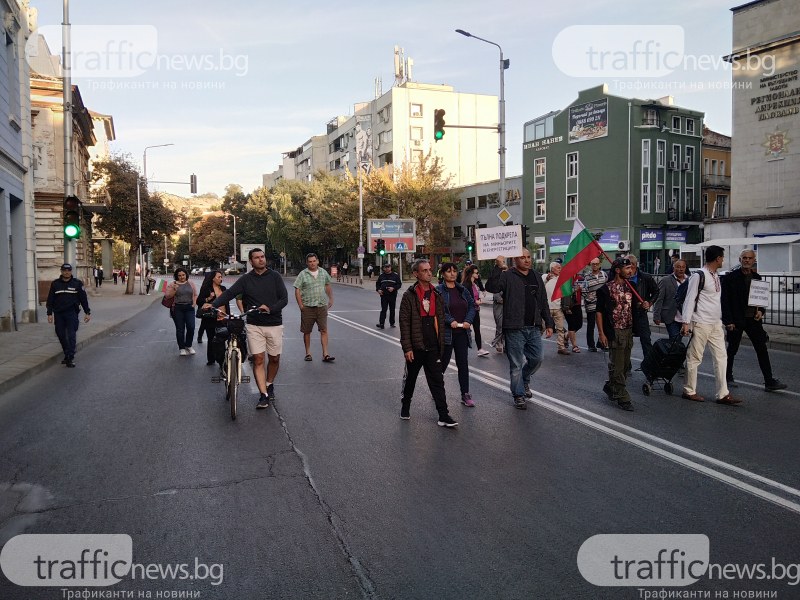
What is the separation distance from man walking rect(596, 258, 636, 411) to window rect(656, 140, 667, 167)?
144ft

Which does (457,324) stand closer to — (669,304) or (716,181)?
(669,304)

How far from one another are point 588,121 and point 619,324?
44793 mm

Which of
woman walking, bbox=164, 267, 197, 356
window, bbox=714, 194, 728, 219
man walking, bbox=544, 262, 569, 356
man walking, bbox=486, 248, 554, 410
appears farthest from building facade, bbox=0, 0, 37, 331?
window, bbox=714, 194, 728, 219

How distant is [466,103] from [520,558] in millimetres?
70658

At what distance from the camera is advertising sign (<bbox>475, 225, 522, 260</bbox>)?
18.9 m

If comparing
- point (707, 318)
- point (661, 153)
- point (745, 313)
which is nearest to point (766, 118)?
point (661, 153)

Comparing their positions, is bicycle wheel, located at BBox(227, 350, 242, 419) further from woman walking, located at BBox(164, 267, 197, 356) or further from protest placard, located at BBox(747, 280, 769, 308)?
protest placard, located at BBox(747, 280, 769, 308)

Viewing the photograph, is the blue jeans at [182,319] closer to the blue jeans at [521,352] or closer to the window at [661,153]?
the blue jeans at [521,352]

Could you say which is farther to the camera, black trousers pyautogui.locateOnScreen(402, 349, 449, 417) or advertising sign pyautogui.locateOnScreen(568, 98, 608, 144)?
advertising sign pyautogui.locateOnScreen(568, 98, 608, 144)

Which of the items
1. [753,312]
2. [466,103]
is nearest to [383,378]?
[753,312]

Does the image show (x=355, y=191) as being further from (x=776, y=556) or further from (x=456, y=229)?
(x=776, y=556)

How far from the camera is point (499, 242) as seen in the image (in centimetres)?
1916

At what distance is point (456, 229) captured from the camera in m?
63.8

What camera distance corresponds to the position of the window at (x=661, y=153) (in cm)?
4788
